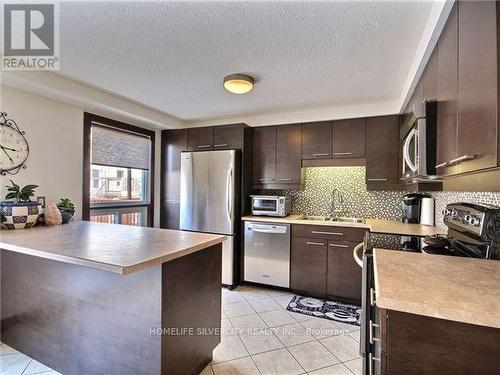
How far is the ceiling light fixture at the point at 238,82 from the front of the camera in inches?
86.6

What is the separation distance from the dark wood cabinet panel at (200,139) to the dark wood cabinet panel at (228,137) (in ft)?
0.28

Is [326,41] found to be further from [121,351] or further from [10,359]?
[10,359]

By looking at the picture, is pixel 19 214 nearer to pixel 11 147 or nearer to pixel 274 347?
pixel 11 147

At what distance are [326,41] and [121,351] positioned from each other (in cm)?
238

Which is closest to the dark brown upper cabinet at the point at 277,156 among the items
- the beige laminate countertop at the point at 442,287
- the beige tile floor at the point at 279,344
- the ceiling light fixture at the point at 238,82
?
the ceiling light fixture at the point at 238,82

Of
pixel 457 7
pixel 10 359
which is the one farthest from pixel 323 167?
pixel 10 359

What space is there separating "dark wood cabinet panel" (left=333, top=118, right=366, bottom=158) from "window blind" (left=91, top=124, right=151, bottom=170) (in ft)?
8.90

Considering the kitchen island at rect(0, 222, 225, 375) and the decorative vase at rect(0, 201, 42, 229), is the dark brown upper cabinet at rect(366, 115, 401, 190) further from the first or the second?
the decorative vase at rect(0, 201, 42, 229)

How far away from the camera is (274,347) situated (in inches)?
78.6

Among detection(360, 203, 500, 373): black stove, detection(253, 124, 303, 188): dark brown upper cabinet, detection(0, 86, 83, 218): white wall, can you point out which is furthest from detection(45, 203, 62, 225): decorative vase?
detection(360, 203, 500, 373): black stove

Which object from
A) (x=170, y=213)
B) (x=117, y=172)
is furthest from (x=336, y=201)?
(x=117, y=172)

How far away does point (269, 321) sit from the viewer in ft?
7.81

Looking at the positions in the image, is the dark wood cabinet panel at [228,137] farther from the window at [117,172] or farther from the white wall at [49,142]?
the white wall at [49,142]

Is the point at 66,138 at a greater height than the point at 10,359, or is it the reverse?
the point at 66,138
